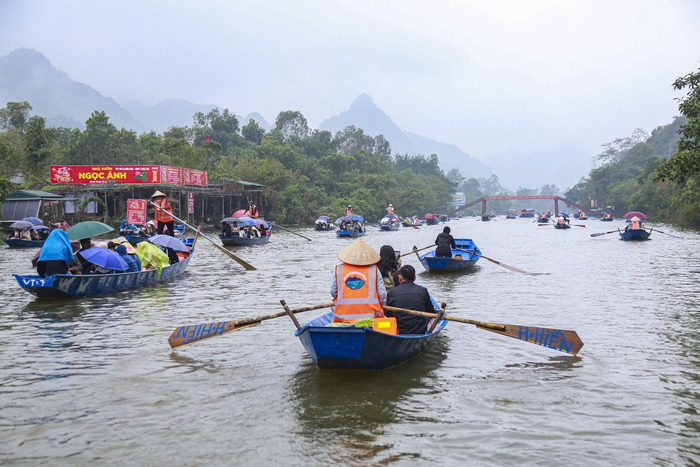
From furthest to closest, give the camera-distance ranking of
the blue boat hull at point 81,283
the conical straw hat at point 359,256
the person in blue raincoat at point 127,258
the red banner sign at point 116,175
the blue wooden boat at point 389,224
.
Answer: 1. the blue wooden boat at point 389,224
2. the red banner sign at point 116,175
3. the person in blue raincoat at point 127,258
4. the blue boat hull at point 81,283
5. the conical straw hat at point 359,256

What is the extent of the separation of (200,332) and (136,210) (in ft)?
108

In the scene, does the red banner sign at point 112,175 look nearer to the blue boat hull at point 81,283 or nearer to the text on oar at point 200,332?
the blue boat hull at point 81,283

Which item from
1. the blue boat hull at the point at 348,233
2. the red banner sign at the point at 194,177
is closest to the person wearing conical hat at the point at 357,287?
the blue boat hull at the point at 348,233

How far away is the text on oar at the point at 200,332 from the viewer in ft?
26.8

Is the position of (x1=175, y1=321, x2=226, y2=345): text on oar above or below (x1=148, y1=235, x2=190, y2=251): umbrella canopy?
below

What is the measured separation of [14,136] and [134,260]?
45.9 m

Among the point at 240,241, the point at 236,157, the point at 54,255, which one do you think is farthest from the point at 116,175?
the point at 236,157

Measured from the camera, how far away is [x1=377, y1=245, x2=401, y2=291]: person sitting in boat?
9328 millimetres

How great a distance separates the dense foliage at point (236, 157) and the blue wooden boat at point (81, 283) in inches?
846

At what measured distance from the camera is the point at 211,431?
5594mm

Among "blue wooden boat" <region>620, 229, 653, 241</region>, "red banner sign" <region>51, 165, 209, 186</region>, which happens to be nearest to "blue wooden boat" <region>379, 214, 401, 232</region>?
"red banner sign" <region>51, 165, 209, 186</region>

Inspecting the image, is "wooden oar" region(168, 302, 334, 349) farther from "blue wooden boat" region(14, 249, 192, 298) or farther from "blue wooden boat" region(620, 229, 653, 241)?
"blue wooden boat" region(620, 229, 653, 241)

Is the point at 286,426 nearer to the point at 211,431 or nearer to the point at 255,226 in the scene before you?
the point at 211,431

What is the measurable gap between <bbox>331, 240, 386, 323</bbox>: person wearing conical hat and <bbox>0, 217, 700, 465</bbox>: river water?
73 centimetres
